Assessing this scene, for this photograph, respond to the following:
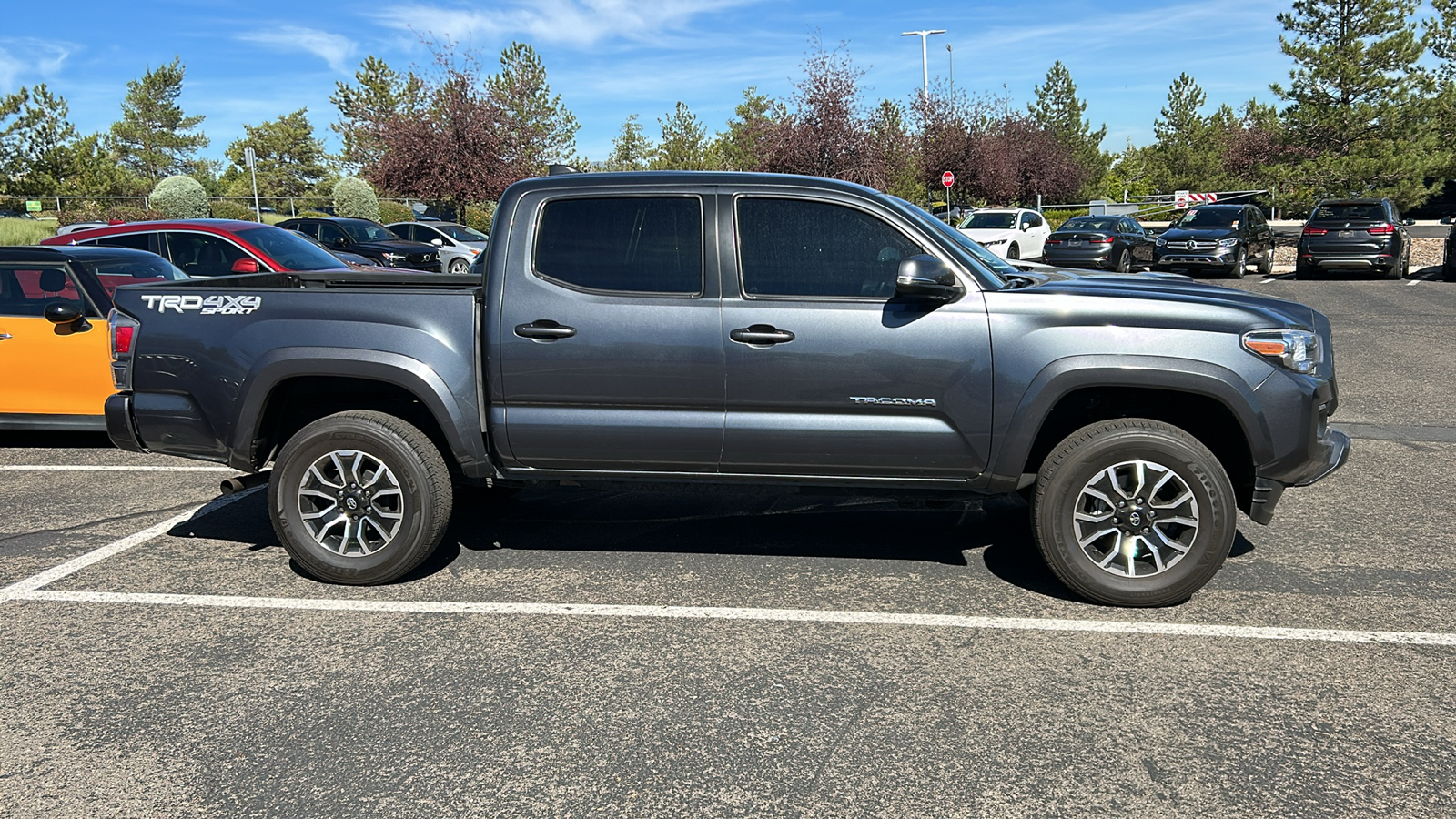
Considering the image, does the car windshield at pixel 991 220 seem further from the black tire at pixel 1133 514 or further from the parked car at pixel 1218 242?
the black tire at pixel 1133 514

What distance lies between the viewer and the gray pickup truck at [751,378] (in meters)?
4.62

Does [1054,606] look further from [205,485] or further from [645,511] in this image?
[205,485]

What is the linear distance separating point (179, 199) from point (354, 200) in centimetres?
644

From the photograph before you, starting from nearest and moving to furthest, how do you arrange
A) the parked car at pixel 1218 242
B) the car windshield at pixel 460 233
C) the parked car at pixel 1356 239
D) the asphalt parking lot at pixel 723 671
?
1. the asphalt parking lot at pixel 723 671
2. the parked car at pixel 1356 239
3. the parked car at pixel 1218 242
4. the car windshield at pixel 460 233

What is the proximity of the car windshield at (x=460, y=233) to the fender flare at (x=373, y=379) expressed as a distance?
23.2 m

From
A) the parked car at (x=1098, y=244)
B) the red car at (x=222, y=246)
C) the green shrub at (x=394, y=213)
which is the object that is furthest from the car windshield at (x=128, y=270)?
the green shrub at (x=394, y=213)

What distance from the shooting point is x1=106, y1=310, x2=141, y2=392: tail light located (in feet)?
17.1

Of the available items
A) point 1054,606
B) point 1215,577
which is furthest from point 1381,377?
point 1054,606

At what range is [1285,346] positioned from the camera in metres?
4.58

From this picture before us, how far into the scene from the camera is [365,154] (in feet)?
198

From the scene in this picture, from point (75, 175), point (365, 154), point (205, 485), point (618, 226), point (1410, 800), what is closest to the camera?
point (1410, 800)

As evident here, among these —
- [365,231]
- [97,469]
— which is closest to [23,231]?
[365,231]

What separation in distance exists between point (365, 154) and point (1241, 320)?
61.3m

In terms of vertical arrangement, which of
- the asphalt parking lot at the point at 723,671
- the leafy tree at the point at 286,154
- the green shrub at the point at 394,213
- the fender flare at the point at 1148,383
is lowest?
the asphalt parking lot at the point at 723,671
